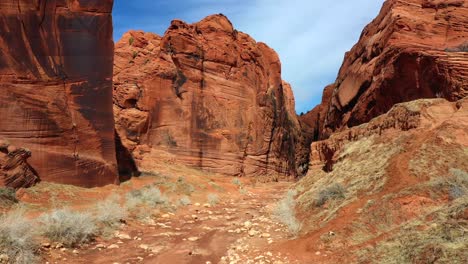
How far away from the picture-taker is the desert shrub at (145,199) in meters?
15.4

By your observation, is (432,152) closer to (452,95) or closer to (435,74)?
(452,95)

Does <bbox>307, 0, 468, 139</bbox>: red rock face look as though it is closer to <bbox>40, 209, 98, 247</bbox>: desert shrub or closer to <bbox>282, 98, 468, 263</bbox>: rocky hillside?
<bbox>282, 98, 468, 263</bbox>: rocky hillside

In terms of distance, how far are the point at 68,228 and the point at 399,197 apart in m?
7.99

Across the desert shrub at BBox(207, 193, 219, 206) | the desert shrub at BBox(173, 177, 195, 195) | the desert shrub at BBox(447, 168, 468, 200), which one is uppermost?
the desert shrub at BBox(447, 168, 468, 200)

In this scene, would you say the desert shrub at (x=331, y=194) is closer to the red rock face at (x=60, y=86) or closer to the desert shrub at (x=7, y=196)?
the desert shrub at (x=7, y=196)

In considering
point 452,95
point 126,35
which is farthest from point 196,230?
point 126,35

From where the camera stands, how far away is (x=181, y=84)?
33188mm

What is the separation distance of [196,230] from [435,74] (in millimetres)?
11568

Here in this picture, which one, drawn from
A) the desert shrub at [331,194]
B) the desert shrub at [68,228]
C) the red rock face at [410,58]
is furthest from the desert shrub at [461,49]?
the desert shrub at [68,228]

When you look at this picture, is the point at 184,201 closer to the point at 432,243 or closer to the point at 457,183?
the point at 457,183

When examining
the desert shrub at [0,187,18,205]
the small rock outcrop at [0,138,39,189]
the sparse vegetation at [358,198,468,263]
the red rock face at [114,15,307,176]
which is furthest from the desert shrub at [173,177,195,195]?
the sparse vegetation at [358,198,468,263]

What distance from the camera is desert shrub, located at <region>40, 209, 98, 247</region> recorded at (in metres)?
9.47

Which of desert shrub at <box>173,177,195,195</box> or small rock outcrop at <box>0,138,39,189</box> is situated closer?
small rock outcrop at <box>0,138,39,189</box>

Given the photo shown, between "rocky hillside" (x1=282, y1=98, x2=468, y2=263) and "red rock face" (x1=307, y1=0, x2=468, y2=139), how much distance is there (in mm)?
3463
